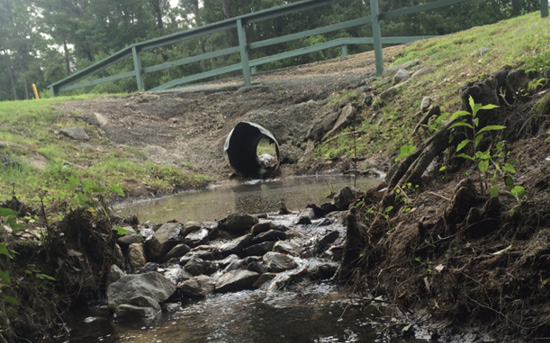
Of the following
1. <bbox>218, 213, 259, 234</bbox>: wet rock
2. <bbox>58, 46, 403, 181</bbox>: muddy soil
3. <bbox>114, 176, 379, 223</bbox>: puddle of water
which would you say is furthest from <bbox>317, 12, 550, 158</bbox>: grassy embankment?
<bbox>218, 213, 259, 234</bbox>: wet rock

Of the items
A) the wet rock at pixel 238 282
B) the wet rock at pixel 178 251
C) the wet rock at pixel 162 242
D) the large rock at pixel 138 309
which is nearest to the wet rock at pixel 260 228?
the wet rock at pixel 178 251

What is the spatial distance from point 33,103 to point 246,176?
20.6 ft

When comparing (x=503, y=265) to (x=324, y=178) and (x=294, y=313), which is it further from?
(x=324, y=178)

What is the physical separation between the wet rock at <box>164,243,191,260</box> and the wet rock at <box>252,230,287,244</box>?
2.32ft

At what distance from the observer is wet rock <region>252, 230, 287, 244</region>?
5.12m

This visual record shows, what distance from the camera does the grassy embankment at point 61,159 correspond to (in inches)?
368

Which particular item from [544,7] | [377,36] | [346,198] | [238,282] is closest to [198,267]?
[238,282]

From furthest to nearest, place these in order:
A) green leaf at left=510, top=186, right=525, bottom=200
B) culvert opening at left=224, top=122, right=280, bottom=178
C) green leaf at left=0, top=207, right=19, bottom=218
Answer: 1. culvert opening at left=224, top=122, right=280, bottom=178
2. green leaf at left=510, top=186, right=525, bottom=200
3. green leaf at left=0, top=207, right=19, bottom=218

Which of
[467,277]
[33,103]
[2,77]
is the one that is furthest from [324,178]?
[2,77]

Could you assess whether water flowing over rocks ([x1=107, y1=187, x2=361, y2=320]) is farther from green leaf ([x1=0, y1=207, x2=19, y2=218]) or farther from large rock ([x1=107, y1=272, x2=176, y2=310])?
green leaf ([x1=0, y1=207, x2=19, y2=218])

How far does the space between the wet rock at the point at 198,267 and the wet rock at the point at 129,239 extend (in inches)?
29.9

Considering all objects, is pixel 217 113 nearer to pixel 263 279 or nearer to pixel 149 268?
pixel 149 268

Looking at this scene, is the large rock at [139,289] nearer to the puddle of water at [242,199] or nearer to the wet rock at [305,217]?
the wet rock at [305,217]

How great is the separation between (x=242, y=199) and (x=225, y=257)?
3512 millimetres
